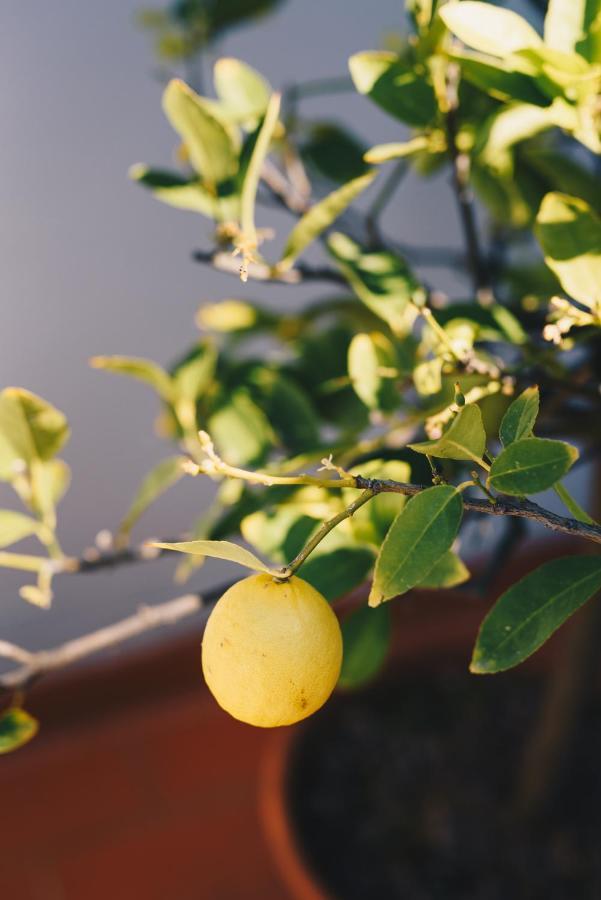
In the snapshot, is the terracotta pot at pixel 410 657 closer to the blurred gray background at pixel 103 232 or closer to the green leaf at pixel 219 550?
the green leaf at pixel 219 550

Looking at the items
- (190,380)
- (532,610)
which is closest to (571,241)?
(532,610)

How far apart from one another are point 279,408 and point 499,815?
0.64m

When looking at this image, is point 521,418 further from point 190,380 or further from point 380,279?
point 190,380

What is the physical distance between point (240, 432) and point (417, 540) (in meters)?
0.32

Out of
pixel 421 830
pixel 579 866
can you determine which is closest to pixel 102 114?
pixel 421 830

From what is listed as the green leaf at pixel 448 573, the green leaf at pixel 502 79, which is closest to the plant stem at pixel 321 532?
the green leaf at pixel 448 573

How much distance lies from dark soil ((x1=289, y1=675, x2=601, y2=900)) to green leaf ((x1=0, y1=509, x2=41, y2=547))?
1.91 feet

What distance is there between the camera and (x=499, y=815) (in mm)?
1001

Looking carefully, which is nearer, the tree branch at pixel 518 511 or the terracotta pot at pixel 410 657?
the tree branch at pixel 518 511

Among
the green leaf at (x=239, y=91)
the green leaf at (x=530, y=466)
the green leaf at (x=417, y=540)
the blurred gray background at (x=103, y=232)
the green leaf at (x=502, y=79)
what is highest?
the green leaf at (x=502, y=79)

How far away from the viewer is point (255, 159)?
472 millimetres

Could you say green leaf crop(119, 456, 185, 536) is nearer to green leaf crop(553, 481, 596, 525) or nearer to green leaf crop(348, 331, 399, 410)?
green leaf crop(348, 331, 399, 410)

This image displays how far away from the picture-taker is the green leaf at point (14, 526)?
1.69 feet

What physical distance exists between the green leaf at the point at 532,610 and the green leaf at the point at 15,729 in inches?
8.4
